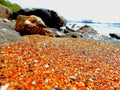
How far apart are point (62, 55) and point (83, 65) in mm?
1261

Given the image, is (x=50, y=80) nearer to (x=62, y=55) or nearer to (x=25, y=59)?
(x=25, y=59)

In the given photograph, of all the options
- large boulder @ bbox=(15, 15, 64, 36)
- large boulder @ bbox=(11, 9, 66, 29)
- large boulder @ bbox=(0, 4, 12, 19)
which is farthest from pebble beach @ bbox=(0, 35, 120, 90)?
large boulder @ bbox=(0, 4, 12, 19)

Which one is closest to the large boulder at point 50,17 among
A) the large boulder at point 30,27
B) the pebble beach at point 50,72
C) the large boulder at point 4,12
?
the large boulder at point 4,12

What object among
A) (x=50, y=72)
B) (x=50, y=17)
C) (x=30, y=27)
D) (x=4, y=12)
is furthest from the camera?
(x=4, y=12)

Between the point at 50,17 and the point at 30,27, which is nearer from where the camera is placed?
the point at 30,27

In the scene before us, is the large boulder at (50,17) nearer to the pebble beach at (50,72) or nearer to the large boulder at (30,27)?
the large boulder at (30,27)

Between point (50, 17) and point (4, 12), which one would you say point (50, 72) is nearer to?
point (50, 17)

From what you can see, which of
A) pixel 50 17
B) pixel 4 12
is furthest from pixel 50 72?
pixel 4 12

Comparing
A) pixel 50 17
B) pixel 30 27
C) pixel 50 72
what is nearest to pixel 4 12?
pixel 50 17

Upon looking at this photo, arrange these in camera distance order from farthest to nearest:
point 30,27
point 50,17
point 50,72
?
point 50,17, point 30,27, point 50,72

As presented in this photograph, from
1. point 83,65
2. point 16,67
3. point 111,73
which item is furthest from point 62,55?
point 16,67

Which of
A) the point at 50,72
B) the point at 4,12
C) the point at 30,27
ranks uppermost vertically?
the point at 4,12

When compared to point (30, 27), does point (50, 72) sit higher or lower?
lower

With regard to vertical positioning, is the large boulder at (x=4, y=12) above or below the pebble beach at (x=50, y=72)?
above
